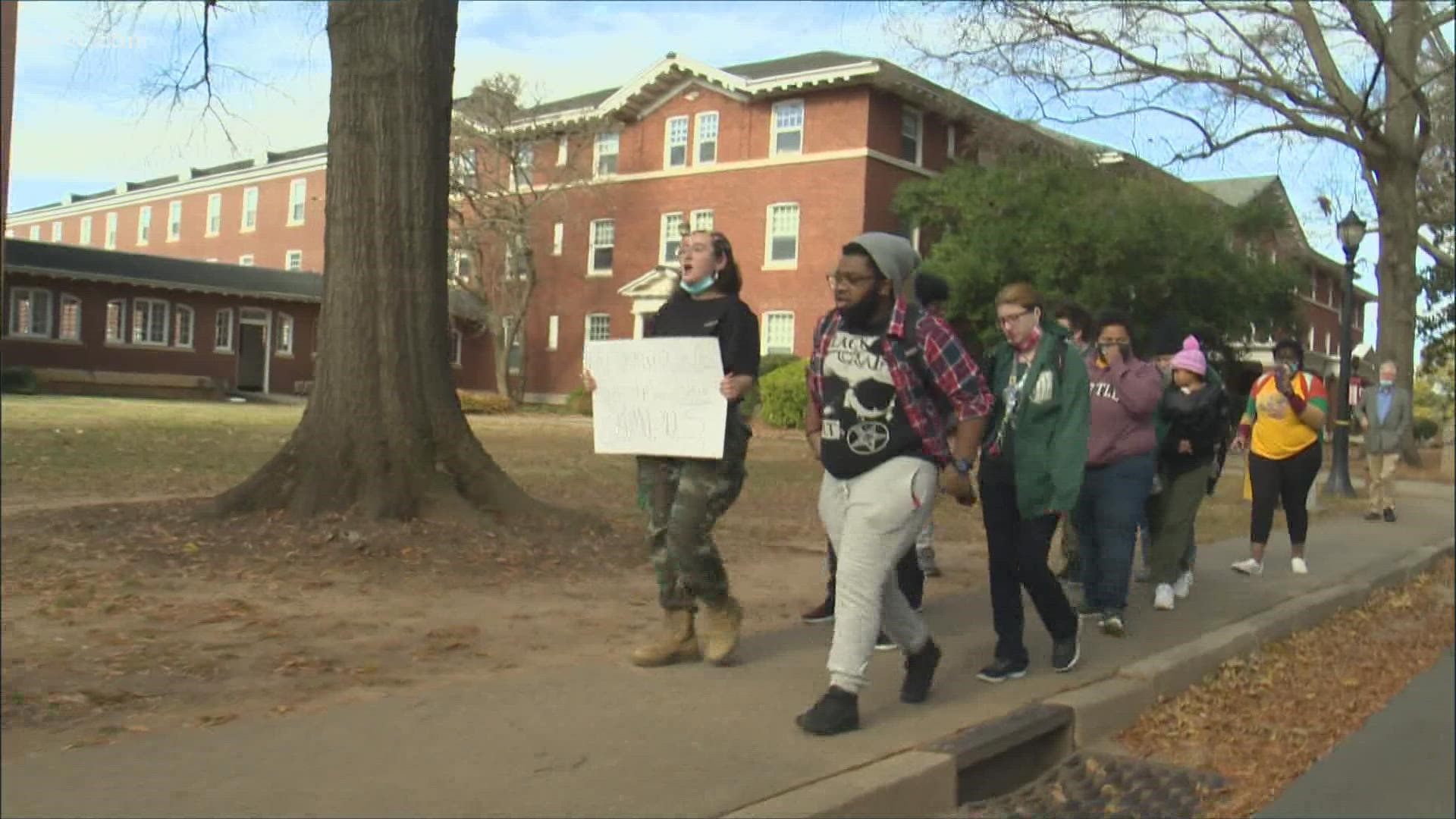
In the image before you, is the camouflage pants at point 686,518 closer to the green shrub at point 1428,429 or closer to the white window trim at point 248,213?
the white window trim at point 248,213

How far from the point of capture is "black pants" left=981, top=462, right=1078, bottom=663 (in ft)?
18.3

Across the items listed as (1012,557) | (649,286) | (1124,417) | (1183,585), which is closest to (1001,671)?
(1012,557)

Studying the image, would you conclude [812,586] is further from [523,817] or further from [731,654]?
[523,817]

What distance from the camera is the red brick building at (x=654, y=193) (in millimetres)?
2885

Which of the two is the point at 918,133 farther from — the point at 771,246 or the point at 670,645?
the point at 670,645

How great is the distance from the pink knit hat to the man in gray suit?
8.23 m

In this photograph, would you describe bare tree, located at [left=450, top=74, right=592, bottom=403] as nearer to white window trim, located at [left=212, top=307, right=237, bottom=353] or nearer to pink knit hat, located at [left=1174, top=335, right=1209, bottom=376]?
white window trim, located at [left=212, top=307, right=237, bottom=353]

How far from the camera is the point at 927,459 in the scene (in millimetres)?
4617

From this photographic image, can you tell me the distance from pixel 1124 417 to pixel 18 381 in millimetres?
6477

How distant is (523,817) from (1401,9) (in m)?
18.3

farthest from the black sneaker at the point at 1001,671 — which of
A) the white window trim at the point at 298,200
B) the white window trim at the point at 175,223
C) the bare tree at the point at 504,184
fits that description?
the white window trim at the point at 175,223

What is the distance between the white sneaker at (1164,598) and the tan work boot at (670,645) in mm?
3849

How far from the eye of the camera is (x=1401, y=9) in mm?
17234

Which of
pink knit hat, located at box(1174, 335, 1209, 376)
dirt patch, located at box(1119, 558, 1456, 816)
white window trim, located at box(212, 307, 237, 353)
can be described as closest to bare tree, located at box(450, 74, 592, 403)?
white window trim, located at box(212, 307, 237, 353)
